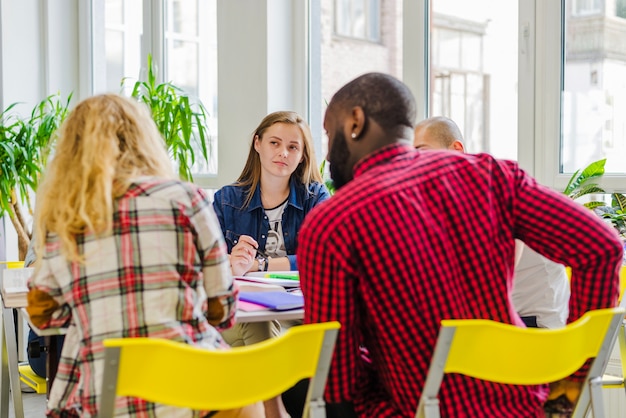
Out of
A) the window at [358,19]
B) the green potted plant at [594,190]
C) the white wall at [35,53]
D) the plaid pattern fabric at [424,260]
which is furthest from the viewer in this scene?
the white wall at [35,53]

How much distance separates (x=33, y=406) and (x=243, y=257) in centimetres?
179

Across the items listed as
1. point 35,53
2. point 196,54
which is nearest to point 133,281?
point 196,54

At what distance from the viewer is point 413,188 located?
61.0 inches

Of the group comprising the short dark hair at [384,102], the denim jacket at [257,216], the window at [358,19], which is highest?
the window at [358,19]

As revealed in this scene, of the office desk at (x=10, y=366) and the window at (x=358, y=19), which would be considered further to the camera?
the window at (x=358, y=19)

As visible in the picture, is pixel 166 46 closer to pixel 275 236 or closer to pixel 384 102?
pixel 275 236

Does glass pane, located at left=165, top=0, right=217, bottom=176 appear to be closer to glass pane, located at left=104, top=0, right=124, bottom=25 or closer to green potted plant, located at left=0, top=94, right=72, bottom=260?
glass pane, located at left=104, top=0, right=124, bottom=25

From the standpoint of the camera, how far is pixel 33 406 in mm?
3855

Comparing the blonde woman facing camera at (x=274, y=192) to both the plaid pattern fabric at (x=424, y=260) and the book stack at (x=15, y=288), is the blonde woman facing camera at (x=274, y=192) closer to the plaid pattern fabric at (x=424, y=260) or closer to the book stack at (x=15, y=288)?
the book stack at (x=15, y=288)

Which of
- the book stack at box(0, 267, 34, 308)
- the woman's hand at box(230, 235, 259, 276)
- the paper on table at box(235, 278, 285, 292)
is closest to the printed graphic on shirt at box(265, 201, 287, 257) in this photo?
the woman's hand at box(230, 235, 259, 276)

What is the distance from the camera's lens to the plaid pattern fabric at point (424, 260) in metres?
1.51

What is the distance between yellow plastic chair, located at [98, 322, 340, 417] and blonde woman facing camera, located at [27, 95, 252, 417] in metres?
0.23

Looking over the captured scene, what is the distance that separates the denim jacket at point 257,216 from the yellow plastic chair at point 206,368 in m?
1.70

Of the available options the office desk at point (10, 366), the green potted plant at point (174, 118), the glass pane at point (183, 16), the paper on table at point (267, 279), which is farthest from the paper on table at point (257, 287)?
the glass pane at point (183, 16)
